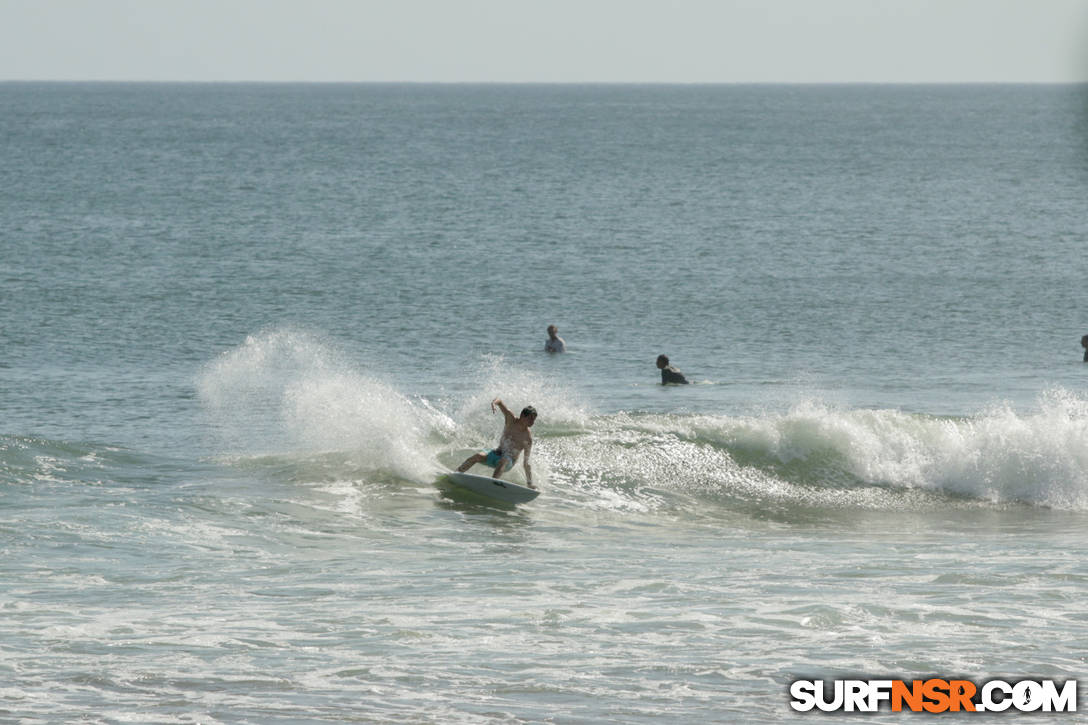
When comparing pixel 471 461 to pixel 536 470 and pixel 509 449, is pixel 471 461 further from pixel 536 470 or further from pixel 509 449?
pixel 536 470

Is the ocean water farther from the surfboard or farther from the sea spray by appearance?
the surfboard

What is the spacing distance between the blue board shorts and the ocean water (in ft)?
2.45

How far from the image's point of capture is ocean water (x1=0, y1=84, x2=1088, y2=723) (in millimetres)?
11555

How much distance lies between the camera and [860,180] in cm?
9462

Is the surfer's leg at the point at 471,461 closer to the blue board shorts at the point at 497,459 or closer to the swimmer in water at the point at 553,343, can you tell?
the blue board shorts at the point at 497,459

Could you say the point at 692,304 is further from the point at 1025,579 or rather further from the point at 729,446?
the point at 1025,579

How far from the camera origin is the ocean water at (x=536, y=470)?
1155 centimetres

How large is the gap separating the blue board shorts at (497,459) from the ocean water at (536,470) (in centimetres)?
75

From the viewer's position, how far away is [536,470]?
21.8m

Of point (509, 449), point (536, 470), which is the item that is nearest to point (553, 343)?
point (536, 470)

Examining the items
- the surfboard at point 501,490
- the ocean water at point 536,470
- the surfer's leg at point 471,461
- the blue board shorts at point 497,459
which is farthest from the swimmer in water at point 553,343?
the surfboard at point 501,490

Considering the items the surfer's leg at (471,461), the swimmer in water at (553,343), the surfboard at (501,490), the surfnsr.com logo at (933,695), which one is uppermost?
the swimmer in water at (553,343)

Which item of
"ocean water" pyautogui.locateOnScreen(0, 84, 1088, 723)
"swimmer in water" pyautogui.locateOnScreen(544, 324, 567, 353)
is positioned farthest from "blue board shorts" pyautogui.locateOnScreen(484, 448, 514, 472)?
"swimmer in water" pyautogui.locateOnScreen(544, 324, 567, 353)

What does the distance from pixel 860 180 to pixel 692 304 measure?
178 feet
